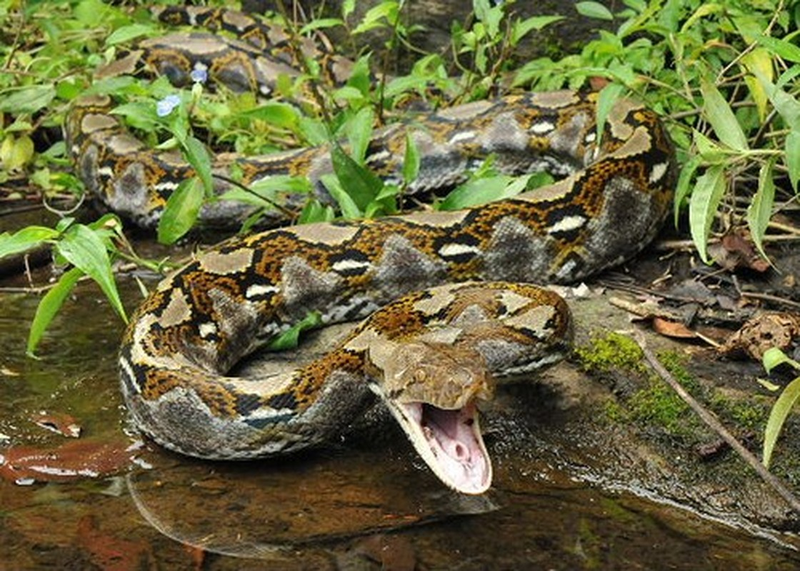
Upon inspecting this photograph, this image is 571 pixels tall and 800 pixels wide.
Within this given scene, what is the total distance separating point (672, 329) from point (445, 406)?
219 cm

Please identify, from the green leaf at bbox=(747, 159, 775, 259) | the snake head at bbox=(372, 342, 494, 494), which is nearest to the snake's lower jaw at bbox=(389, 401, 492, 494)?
the snake head at bbox=(372, 342, 494, 494)

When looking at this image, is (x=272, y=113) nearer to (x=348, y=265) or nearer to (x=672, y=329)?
(x=348, y=265)

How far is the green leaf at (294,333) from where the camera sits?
24.9ft

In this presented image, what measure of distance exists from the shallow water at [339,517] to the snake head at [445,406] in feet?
1.07

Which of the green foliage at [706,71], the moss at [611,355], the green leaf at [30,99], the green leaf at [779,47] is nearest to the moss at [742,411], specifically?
the moss at [611,355]

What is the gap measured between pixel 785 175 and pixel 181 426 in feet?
15.3

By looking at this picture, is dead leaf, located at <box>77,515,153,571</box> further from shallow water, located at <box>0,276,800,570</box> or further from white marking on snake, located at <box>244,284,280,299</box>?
white marking on snake, located at <box>244,284,280,299</box>

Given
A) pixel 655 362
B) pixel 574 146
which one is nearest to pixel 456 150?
pixel 574 146

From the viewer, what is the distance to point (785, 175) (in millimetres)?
8492

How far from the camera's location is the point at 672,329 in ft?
23.5

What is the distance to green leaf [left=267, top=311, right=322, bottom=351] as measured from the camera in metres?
7.58

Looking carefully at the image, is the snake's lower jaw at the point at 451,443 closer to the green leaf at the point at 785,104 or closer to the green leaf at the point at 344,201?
the green leaf at the point at 785,104

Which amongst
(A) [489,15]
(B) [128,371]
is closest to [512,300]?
(B) [128,371]

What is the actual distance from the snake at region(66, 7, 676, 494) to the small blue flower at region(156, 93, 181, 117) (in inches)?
43.3
